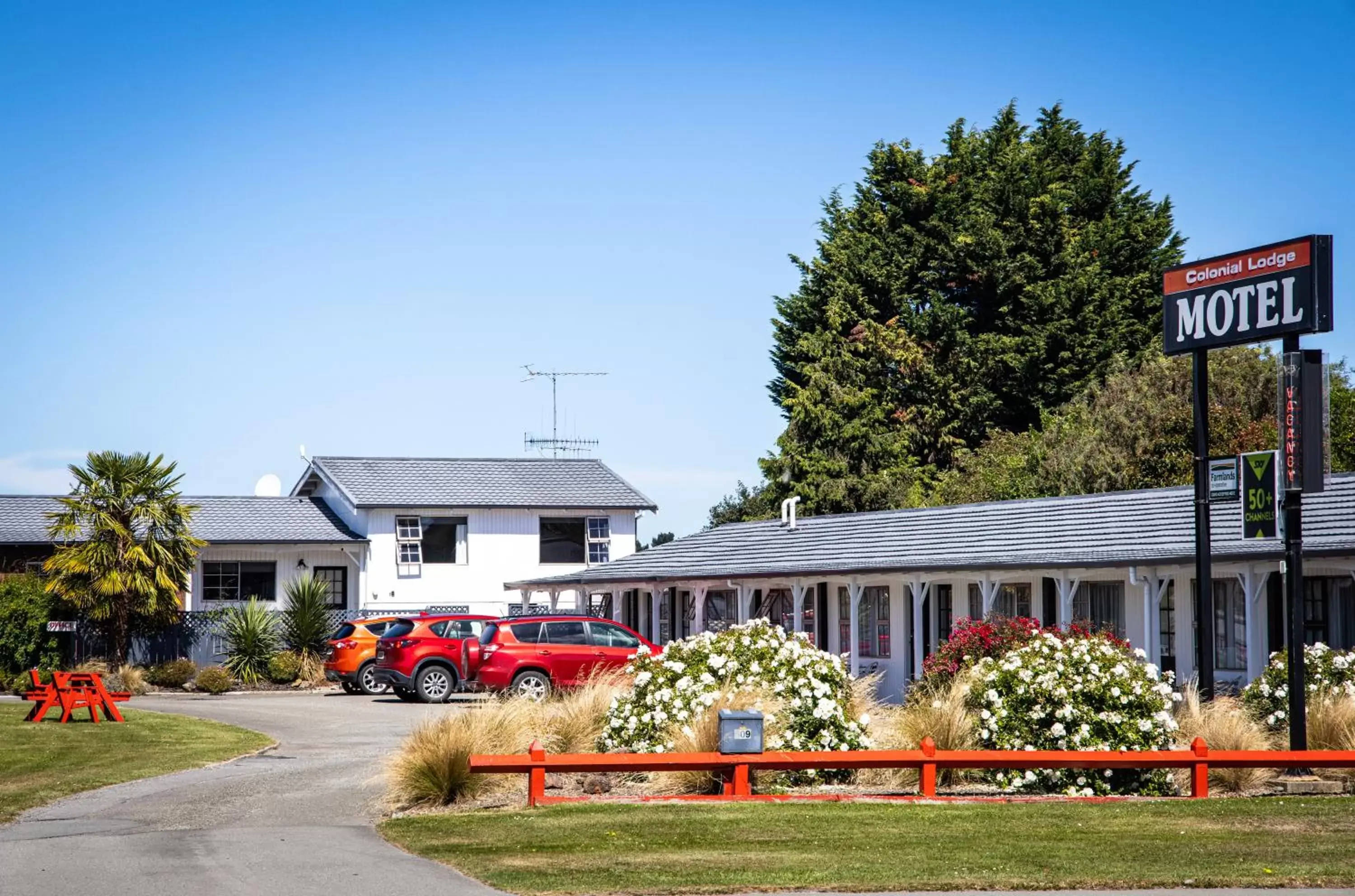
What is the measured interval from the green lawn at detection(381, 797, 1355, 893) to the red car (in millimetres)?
13358

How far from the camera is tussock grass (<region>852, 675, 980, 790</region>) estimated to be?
15891 mm

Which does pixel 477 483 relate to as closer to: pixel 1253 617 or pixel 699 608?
pixel 699 608

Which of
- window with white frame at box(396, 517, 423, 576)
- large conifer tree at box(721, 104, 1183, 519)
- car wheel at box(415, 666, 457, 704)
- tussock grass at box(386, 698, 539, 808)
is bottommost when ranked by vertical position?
car wheel at box(415, 666, 457, 704)

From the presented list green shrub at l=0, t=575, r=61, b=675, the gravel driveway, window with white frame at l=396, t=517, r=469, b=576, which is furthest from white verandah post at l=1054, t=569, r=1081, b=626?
window with white frame at l=396, t=517, r=469, b=576

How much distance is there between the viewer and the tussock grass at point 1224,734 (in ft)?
51.2

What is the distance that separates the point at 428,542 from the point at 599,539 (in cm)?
506

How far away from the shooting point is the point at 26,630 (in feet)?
119

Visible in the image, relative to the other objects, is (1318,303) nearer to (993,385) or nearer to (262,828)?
(262,828)

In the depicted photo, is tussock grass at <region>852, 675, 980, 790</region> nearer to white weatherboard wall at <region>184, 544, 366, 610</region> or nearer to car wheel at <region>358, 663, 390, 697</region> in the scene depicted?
car wheel at <region>358, 663, 390, 697</region>

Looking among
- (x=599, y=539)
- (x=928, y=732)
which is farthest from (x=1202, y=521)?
(x=599, y=539)

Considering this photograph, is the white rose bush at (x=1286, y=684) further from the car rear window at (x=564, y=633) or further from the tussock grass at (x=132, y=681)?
the tussock grass at (x=132, y=681)

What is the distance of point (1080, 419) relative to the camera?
45500 mm

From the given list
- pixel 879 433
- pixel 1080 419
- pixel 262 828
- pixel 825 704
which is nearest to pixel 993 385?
pixel 879 433

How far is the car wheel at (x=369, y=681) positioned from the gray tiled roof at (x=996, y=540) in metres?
5.60
